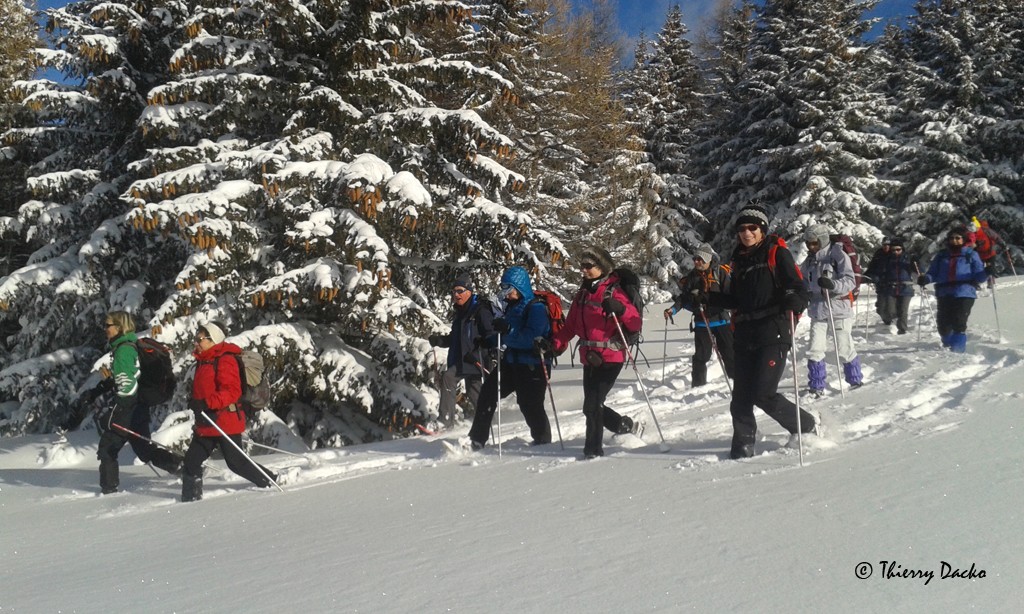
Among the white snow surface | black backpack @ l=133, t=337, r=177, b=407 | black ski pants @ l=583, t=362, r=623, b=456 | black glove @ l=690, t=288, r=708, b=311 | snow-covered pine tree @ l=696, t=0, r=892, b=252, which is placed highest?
snow-covered pine tree @ l=696, t=0, r=892, b=252

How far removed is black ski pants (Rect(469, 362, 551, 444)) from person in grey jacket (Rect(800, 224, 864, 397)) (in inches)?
128

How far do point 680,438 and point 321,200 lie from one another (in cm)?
617

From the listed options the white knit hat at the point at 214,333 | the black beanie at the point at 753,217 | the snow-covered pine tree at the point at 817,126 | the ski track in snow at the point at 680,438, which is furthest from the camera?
the snow-covered pine tree at the point at 817,126

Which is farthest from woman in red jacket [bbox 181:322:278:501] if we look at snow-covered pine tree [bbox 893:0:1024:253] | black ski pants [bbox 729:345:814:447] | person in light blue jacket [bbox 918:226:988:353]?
snow-covered pine tree [bbox 893:0:1024:253]

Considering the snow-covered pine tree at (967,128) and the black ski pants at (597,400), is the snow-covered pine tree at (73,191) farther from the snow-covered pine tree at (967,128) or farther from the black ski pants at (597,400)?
the snow-covered pine tree at (967,128)

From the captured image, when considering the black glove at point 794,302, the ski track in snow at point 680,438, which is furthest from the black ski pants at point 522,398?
the black glove at point 794,302

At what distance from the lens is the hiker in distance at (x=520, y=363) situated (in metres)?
7.13

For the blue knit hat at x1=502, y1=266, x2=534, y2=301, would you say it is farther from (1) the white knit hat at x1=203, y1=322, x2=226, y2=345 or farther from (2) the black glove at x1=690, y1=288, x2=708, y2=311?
(1) the white knit hat at x1=203, y1=322, x2=226, y2=345

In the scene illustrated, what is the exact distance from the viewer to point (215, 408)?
647cm

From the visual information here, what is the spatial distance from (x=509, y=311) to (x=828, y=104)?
23197 millimetres

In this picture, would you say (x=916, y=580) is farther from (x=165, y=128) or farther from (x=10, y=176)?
(x=10, y=176)

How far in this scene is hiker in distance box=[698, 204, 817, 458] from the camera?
5.25m

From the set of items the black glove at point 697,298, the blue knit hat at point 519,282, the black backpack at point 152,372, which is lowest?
the black backpack at point 152,372

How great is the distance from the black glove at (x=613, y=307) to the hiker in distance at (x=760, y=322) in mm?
946
